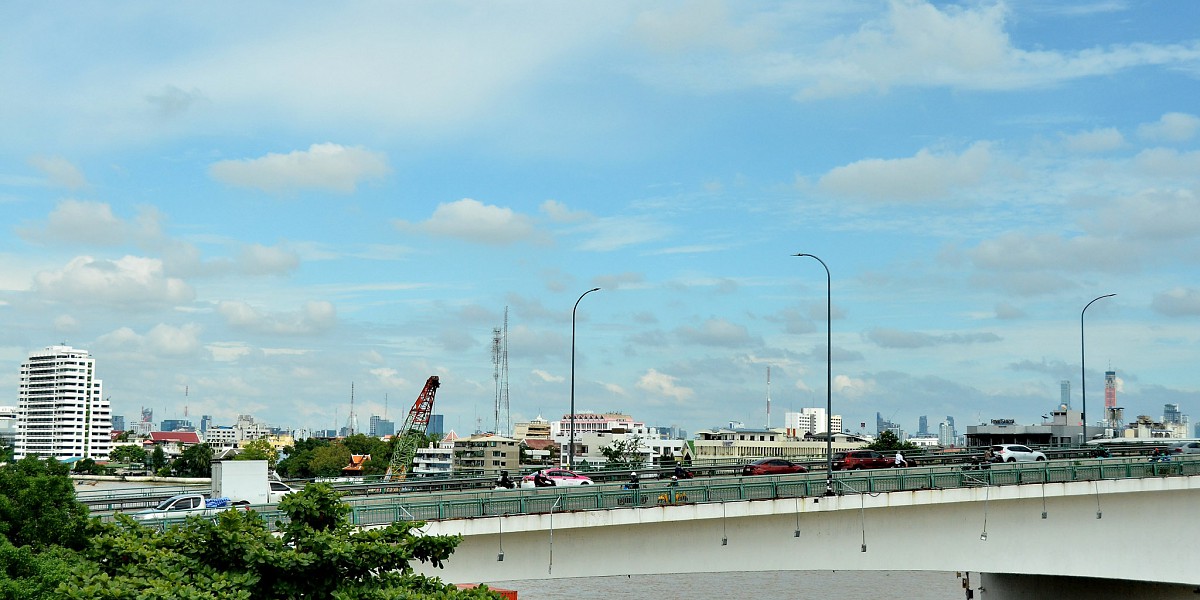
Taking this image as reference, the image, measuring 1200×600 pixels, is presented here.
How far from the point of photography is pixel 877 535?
41.9 m

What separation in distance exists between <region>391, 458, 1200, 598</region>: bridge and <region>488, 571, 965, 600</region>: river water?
25.6 m

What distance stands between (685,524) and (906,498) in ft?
29.9

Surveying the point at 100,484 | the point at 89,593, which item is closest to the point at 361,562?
the point at 89,593

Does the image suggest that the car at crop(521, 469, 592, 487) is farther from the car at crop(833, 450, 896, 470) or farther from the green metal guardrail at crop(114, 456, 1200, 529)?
the car at crop(833, 450, 896, 470)

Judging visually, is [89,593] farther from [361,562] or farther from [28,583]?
[28,583]

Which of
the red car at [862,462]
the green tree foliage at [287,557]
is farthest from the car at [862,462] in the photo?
the green tree foliage at [287,557]

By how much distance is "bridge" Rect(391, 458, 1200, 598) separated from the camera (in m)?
35.3

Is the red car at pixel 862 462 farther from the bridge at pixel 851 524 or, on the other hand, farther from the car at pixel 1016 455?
the bridge at pixel 851 524

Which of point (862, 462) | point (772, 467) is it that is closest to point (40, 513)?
point (772, 467)

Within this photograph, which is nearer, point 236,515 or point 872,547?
point 236,515

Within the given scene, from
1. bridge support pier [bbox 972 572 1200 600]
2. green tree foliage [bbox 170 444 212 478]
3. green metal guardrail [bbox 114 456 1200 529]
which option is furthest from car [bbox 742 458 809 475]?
green tree foliage [bbox 170 444 212 478]

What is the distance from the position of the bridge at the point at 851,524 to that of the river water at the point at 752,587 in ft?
84.0

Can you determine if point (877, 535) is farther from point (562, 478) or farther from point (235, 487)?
point (235, 487)

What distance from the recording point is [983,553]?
44406mm
